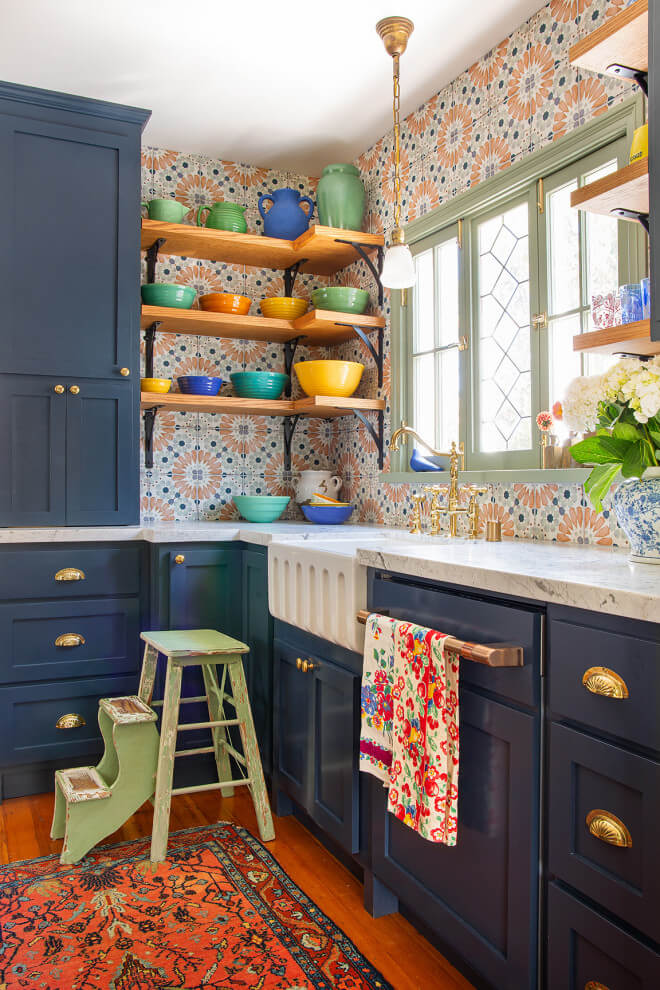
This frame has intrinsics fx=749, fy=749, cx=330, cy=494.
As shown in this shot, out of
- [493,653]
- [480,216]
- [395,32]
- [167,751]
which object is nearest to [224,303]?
[480,216]

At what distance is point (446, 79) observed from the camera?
9.00 ft

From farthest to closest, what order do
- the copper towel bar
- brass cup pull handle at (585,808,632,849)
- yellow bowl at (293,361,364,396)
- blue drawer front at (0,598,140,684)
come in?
yellow bowl at (293,361,364,396)
blue drawer front at (0,598,140,684)
the copper towel bar
brass cup pull handle at (585,808,632,849)

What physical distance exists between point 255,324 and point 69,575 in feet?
4.21

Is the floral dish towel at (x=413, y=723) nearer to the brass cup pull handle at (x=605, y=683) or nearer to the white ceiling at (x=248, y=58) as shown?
the brass cup pull handle at (x=605, y=683)

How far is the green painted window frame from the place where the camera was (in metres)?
1.96

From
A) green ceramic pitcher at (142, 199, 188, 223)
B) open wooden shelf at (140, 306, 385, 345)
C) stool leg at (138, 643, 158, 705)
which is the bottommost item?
stool leg at (138, 643, 158, 705)

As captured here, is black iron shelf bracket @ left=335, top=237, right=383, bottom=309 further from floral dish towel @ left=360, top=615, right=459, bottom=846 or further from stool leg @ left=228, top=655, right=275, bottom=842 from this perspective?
floral dish towel @ left=360, top=615, right=459, bottom=846

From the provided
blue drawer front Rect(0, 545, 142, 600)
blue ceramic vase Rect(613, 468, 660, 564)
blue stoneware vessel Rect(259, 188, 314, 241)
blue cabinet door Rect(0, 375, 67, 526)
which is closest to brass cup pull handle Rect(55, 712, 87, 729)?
blue drawer front Rect(0, 545, 142, 600)

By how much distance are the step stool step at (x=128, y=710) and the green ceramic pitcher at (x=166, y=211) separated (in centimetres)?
189

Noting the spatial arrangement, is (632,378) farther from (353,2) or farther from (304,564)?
(353,2)

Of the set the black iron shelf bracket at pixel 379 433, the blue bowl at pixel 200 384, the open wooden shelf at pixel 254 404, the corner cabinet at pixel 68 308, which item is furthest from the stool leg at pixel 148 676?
the black iron shelf bracket at pixel 379 433

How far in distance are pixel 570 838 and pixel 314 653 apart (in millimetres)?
995

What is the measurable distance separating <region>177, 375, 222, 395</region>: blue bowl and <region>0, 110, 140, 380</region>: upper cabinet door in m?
0.27

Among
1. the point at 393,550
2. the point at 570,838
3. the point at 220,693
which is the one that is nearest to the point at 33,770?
the point at 220,693
